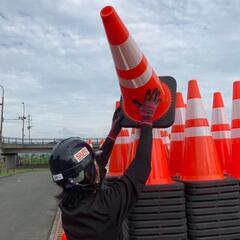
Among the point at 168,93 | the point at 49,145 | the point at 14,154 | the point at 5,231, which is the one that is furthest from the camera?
the point at 14,154

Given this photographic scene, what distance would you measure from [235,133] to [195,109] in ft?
2.46

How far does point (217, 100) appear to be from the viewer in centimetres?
607

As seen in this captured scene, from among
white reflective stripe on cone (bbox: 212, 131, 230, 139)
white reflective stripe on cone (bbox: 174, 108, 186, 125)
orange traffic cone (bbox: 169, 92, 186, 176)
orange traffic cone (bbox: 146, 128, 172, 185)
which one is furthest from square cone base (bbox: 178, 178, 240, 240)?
white reflective stripe on cone (bbox: 212, 131, 230, 139)

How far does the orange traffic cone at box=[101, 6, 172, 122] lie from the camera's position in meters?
2.70

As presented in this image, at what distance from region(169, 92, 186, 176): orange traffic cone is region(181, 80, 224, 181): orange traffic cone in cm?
Result: 61

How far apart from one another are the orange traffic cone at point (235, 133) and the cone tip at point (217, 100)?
533mm

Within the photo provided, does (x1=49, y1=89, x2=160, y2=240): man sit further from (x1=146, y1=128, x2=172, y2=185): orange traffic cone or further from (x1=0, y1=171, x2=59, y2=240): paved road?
(x1=0, y1=171, x2=59, y2=240): paved road

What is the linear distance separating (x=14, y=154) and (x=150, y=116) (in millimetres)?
72999

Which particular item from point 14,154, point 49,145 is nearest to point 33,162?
point 14,154

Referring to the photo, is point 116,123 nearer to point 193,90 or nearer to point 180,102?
point 193,90

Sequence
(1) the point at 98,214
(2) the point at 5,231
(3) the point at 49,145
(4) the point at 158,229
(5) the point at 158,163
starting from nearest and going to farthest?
(1) the point at 98,214, (4) the point at 158,229, (5) the point at 158,163, (2) the point at 5,231, (3) the point at 49,145

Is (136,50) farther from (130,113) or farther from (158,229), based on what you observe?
(158,229)

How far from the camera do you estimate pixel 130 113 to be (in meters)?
3.32

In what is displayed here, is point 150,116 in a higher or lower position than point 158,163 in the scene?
higher
